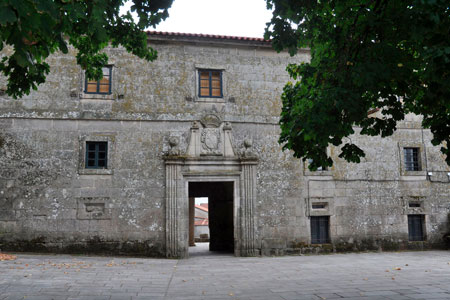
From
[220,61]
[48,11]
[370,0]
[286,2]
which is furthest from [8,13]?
[220,61]

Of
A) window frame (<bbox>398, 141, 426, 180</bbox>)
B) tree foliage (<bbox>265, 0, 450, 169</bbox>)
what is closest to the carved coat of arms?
tree foliage (<bbox>265, 0, 450, 169</bbox>)

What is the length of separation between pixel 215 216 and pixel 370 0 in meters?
11.6

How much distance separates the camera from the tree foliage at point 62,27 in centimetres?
307

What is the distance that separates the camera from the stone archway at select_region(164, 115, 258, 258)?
35.7ft

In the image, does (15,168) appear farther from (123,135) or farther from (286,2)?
(286,2)

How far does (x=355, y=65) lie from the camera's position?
4.99m

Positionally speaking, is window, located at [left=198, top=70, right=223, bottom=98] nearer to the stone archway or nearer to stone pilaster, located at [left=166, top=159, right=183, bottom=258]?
the stone archway

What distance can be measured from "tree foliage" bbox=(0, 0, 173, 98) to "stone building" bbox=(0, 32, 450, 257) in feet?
12.0

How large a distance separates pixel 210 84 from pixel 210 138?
1855mm

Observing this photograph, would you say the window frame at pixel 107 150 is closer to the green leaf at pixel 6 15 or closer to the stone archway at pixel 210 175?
the stone archway at pixel 210 175

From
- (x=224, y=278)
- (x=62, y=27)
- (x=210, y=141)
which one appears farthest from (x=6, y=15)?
(x=210, y=141)

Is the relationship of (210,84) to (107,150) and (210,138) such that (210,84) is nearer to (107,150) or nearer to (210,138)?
(210,138)

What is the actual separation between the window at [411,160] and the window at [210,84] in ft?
23.3

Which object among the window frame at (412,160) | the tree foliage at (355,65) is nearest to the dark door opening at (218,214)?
the window frame at (412,160)
